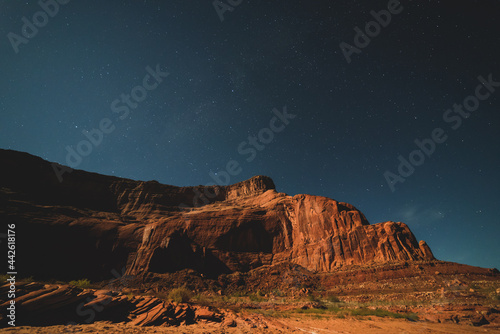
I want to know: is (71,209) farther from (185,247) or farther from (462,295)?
(462,295)

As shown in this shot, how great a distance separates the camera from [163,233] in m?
46.8

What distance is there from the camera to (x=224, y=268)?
42938 mm

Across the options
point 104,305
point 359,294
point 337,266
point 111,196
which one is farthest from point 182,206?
point 104,305

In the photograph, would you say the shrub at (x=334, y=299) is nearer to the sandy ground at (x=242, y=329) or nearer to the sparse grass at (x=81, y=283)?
the sandy ground at (x=242, y=329)

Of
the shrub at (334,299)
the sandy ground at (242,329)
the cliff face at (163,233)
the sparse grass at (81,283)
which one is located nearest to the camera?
the sandy ground at (242,329)

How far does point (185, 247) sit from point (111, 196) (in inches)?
1598

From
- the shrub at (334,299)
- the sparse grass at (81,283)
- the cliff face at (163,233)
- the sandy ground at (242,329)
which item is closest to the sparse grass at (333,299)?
the shrub at (334,299)

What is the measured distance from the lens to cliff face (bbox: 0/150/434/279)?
118 ft

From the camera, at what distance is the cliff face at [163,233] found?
3591 centimetres

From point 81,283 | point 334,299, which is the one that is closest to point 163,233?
point 81,283

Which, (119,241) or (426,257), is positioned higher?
(426,257)

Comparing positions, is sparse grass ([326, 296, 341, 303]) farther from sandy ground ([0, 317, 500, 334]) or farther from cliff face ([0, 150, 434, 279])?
sandy ground ([0, 317, 500, 334])

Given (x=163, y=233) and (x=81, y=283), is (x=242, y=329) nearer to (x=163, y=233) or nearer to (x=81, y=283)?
(x=81, y=283)

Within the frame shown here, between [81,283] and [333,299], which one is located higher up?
[333,299]
